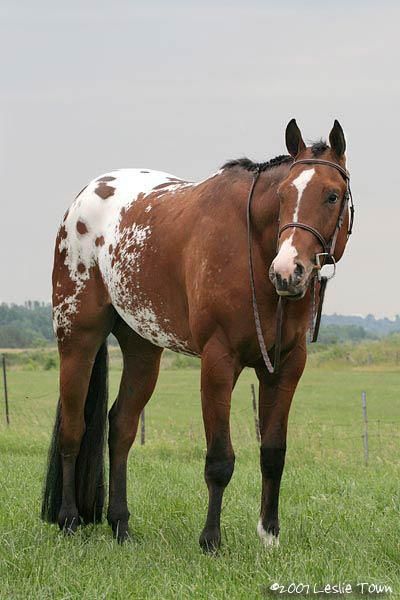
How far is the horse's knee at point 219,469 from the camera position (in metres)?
5.55

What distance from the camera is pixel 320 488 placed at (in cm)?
823

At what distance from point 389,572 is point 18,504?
12.1 ft

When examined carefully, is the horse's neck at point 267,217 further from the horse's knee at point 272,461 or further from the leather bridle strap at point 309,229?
the horse's knee at point 272,461

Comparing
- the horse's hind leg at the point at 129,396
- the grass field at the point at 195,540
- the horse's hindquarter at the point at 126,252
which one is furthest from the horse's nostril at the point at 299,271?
the horse's hind leg at the point at 129,396

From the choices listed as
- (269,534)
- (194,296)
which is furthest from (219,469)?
(194,296)

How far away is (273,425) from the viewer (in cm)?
580

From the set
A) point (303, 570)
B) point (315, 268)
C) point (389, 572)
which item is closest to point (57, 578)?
point (303, 570)

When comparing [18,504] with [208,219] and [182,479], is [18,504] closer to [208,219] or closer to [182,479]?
[182,479]

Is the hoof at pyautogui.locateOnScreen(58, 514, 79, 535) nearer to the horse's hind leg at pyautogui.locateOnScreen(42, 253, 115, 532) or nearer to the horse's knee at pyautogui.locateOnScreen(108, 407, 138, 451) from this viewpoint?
the horse's hind leg at pyautogui.locateOnScreen(42, 253, 115, 532)

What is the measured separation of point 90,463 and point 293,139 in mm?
3248

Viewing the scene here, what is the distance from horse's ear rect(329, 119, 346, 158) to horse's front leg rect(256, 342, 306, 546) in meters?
1.30

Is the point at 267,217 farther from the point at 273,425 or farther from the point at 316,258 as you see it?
the point at 273,425

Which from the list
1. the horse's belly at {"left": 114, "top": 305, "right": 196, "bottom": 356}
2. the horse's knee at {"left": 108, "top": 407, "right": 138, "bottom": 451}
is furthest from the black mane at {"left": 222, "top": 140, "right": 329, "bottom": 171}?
the horse's knee at {"left": 108, "top": 407, "right": 138, "bottom": 451}

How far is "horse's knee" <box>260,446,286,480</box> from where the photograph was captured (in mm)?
5832
